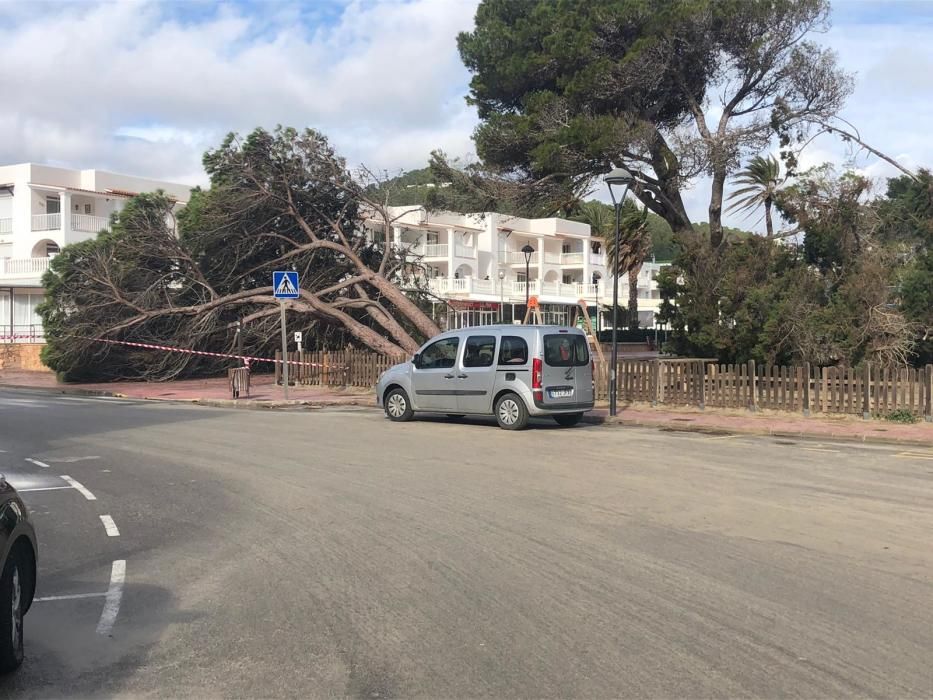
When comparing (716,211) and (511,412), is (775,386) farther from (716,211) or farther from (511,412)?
(716,211)

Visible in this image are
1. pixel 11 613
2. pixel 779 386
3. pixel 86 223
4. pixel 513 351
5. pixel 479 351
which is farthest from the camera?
pixel 86 223

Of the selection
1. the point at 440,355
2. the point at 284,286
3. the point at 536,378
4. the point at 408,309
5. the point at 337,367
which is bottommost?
the point at 536,378

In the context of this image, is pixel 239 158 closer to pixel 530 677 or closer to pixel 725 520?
pixel 725 520

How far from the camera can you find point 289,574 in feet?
21.6

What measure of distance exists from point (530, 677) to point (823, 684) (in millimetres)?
1476

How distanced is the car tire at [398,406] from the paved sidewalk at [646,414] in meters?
3.78

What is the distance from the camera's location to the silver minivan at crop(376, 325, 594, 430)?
15.8 metres

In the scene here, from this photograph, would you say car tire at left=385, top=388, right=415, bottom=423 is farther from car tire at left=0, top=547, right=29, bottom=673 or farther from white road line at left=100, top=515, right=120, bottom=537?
car tire at left=0, top=547, right=29, bottom=673

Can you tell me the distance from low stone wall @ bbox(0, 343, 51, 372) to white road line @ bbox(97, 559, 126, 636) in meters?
31.9

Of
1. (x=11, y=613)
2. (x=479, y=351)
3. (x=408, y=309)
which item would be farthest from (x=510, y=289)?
(x=11, y=613)

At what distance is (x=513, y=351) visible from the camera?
1603 cm

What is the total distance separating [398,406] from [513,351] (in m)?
3.06

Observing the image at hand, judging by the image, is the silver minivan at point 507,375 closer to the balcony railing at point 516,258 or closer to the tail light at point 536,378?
the tail light at point 536,378

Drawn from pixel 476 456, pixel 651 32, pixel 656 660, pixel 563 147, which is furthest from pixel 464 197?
pixel 656 660
